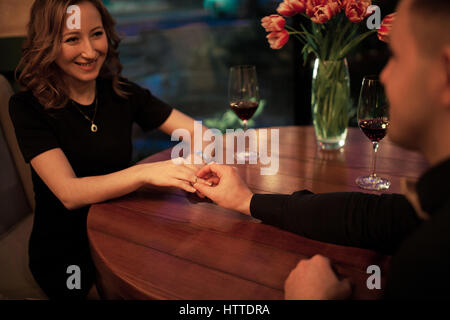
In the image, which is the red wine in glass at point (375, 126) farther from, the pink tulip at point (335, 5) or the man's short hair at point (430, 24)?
the man's short hair at point (430, 24)

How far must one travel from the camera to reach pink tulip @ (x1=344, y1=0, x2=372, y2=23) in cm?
120

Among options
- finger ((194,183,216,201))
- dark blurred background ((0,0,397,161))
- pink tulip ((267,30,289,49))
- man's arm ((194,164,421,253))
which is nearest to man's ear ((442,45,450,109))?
man's arm ((194,164,421,253))

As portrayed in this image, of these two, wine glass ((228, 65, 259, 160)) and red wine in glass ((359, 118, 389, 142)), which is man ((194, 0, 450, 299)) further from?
wine glass ((228, 65, 259, 160))

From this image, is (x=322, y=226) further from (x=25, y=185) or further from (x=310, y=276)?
(x=25, y=185)

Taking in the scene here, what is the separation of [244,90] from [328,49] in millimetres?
321

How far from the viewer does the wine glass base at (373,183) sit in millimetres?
1135

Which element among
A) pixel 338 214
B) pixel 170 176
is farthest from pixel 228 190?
pixel 338 214

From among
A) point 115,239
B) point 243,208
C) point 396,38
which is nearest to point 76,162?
point 115,239

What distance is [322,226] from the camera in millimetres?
898

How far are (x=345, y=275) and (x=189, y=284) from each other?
0.31 meters

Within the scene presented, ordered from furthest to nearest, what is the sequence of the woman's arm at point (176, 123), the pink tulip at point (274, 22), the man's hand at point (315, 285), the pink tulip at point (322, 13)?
the woman's arm at point (176, 123) → the pink tulip at point (274, 22) → the pink tulip at point (322, 13) → the man's hand at point (315, 285)

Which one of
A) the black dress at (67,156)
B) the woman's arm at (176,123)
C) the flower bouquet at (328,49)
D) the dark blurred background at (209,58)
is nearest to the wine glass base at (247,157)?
the flower bouquet at (328,49)

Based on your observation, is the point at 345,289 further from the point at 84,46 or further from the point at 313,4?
the point at 84,46

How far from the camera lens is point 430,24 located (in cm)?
58
